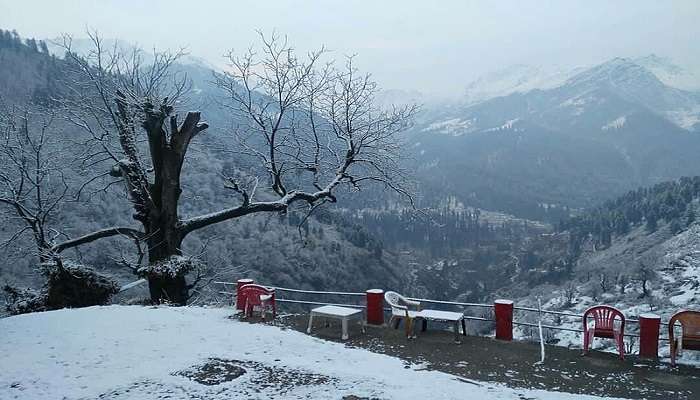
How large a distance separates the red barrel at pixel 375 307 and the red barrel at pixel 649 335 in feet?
15.7

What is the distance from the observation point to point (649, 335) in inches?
341

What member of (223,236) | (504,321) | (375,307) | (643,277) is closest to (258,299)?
(375,307)

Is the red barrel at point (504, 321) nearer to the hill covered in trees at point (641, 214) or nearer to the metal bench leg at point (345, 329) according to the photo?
the metal bench leg at point (345, 329)

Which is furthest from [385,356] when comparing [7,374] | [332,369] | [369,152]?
[369,152]

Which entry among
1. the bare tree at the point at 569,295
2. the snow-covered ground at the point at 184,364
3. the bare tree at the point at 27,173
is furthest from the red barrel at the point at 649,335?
the bare tree at the point at 569,295

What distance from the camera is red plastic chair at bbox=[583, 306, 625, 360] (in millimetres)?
8578

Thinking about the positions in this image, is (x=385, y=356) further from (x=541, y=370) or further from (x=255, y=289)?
(x=255, y=289)

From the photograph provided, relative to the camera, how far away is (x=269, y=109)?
1555cm

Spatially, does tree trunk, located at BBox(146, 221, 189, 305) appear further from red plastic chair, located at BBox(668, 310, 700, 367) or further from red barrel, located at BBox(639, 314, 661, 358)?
red plastic chair, located at BBox(668, 310, 700, 367)

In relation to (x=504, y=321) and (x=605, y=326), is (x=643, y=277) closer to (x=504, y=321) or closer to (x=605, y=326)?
(x=504, y=321)

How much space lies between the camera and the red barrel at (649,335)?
862 cm

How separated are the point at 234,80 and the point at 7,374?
1035cm

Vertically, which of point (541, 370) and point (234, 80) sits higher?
point (234, 80)

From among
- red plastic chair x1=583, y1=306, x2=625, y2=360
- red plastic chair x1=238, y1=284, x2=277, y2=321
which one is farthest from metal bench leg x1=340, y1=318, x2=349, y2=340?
red plastic chair x1=583, y1=306, x2=625, y2=360
